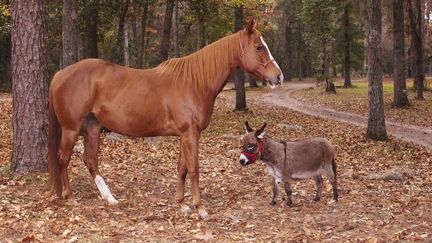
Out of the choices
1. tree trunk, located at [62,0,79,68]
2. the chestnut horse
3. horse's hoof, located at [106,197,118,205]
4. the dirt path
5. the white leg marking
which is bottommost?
the dirt path

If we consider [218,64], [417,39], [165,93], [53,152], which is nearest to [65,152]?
[53,152]

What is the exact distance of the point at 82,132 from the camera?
8.79 m

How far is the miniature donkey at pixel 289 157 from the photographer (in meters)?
8.09

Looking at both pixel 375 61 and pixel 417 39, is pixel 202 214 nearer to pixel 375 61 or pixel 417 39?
pixel 375 61

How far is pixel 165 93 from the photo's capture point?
26.4ft

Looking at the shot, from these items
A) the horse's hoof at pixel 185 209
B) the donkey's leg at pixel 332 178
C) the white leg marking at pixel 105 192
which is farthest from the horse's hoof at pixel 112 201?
the donkey's leg at pixel 332 178

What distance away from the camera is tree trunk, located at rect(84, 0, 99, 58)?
2122cm

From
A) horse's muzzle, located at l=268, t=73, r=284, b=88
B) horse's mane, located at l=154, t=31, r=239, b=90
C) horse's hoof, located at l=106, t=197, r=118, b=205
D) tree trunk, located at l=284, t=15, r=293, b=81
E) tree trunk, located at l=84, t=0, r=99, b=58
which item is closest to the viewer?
horse's muzzle, located at l=268, t=73, r=284, b=88

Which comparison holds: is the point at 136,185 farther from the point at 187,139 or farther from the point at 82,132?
the point at 187,139

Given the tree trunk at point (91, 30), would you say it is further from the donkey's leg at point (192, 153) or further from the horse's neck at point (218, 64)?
the donkey's leg at point (192, 153)

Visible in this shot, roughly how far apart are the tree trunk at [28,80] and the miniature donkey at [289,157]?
443cm

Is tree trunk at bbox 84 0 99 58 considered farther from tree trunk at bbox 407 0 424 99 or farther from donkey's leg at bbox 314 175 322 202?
tree trunk at bbox 407 0 424 99

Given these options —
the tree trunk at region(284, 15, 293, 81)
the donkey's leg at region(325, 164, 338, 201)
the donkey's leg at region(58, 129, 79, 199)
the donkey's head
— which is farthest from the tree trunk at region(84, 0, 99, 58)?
the tree trunk at region(284, 15, 293, 81)

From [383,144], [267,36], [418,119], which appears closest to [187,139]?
[383,144]
